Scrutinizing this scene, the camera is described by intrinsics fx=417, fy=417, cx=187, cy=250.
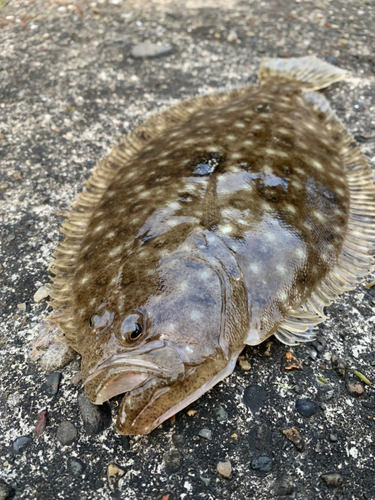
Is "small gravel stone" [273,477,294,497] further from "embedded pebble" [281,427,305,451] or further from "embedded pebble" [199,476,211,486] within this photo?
"embedded pebble" [199,476,211,486]

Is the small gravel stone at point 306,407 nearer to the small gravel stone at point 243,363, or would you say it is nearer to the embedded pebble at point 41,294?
the small gravel stone at point 243,363

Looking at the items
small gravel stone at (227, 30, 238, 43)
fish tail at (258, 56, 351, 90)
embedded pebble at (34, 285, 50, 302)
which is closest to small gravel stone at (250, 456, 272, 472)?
embedded pebble at (34, 285, 50, 302)

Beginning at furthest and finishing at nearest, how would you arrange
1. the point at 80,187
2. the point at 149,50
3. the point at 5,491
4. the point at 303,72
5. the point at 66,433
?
the point at 149,50 → the point at 303,72 → the point at 80,187 → the point at 66,433 → the point at 5,491

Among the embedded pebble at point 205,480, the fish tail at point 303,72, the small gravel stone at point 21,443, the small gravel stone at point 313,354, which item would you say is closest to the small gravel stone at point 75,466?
the small gravel stone at point 21,443

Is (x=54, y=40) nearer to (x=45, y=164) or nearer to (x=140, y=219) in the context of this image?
(x=45, y=164)

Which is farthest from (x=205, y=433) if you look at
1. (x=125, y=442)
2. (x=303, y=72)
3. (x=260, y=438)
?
(x=303, y=72)

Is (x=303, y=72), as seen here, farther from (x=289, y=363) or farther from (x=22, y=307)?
(x=22, y=307)

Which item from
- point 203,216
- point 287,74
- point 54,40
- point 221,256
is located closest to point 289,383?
point 221,256
